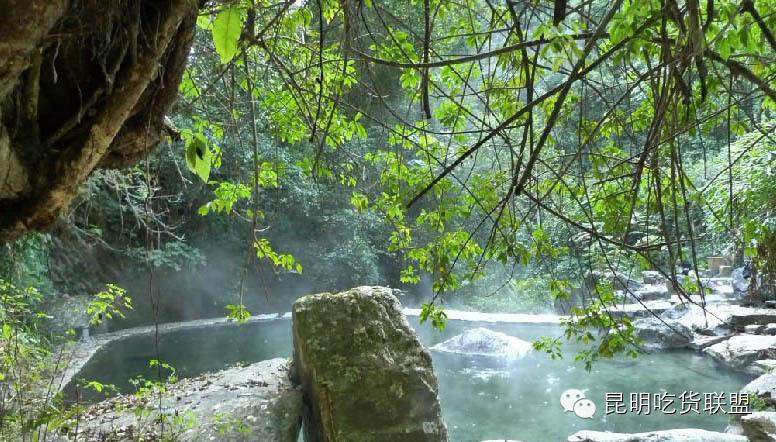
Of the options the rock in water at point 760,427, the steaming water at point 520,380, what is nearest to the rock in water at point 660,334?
the steaming water at point 520,380

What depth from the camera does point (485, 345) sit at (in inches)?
418

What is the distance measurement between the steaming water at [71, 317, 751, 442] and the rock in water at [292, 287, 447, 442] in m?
2.41

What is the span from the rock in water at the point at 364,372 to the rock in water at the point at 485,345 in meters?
5.56

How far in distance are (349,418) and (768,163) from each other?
574 cm

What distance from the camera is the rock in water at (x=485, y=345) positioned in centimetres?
1048

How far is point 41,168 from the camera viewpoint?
5.29 feet

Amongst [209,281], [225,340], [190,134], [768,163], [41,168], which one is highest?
[768,163]

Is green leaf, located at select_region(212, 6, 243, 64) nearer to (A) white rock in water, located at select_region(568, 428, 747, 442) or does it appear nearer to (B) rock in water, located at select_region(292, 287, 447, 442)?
(B) rock in water, located at select_region(292, 287, 447, 442)

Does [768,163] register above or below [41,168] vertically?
above

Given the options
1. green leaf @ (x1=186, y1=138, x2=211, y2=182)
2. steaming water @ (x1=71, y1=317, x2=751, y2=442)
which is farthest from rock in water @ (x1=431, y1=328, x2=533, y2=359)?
green leaf @ (x1=186, y1=138, x2=211, y2=182)

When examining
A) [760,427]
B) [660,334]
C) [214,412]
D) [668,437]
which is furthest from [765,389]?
[214,412]

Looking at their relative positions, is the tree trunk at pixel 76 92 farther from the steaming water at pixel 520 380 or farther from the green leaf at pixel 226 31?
the steaming water at pixel 520 380

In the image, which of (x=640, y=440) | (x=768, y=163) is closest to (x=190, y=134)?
(x=640, y=440)

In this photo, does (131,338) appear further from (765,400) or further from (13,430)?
(765,400)
